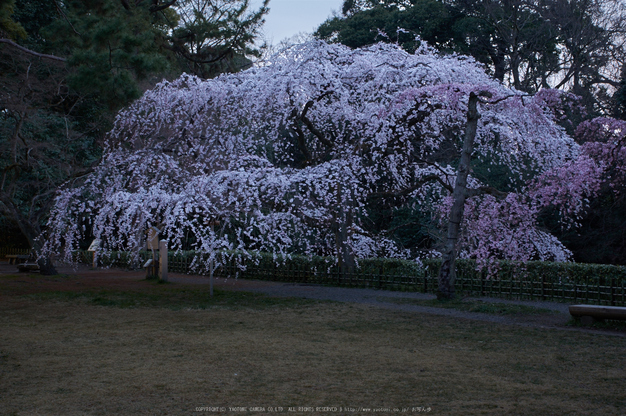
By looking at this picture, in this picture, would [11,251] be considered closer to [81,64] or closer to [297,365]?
[81,64]

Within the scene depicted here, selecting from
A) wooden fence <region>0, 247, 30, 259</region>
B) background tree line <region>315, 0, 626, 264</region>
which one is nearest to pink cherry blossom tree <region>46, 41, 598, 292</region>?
background tree line <region>315, 0, 626, 264</region>

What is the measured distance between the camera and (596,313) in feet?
28.8

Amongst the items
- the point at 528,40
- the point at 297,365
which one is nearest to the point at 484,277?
the point at 297,365

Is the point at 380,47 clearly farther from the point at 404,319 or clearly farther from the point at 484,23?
the point at 484,23

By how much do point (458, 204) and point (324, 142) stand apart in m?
4.01

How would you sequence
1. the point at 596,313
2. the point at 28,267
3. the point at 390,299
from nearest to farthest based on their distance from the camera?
the point at 596,313
the point at 390,299
the point at 28,267

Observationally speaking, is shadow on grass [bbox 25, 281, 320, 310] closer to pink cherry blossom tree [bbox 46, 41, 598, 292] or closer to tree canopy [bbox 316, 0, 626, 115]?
pink cherry blossom tree [bbox 46, 41, 598, 292]

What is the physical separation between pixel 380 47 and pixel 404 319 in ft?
22.6

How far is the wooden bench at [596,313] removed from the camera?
8523 millimetres

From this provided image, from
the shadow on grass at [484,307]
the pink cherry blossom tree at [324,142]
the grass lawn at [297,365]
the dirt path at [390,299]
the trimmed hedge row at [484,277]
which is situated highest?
the pink cherry blossom tree at [324,142]

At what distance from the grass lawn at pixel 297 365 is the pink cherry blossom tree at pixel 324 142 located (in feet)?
8.28

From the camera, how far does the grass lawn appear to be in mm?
4609

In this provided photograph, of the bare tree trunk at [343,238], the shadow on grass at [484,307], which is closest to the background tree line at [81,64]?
the bare tree trunk at [343,238]

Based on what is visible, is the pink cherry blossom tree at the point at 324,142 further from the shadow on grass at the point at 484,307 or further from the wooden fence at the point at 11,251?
the wooden fence at the point at 11,251
